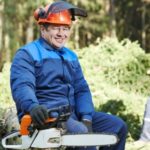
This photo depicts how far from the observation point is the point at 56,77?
5199 mm

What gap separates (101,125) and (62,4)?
1.23 metres

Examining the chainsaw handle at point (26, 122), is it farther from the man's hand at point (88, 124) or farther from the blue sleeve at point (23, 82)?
the man's hand at point (88, 124)

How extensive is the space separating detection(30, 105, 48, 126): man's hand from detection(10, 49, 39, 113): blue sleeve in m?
0.13

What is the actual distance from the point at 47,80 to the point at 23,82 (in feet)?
1.02

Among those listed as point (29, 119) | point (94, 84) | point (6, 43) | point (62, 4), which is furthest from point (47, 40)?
point (6, 43)

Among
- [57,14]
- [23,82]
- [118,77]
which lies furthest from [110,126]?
[118,77]

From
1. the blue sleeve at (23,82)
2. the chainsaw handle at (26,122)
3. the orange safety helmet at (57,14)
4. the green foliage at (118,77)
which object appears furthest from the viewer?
the green foliage at (118,77)

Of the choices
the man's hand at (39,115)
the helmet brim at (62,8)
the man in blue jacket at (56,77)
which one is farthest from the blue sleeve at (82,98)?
the man's hand at (39,115)

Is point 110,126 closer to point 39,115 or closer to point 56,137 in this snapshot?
point 56,137

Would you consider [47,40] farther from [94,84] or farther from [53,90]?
[94,84]

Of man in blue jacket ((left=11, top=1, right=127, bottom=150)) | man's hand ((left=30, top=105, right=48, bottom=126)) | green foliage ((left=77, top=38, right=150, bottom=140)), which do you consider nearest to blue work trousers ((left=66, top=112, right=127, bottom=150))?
man in blue jacket ((left=11, top=1, right=127, bottom=150))

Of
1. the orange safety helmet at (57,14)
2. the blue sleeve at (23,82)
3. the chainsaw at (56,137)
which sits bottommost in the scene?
the chainsaw at (56,137)

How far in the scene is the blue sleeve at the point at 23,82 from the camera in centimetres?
478

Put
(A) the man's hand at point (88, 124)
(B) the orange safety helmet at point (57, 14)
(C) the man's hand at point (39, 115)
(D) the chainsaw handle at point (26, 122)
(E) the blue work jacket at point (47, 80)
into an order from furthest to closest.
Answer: (A) the man's hand at point (88, 124)
(B) the orange safety helmet at point (57, 14)
(E) the blue work jacket at point (47, 80)
(D) the chainsaw handle at point (26, 122)
(C) the man's hand at point (39, 115)
